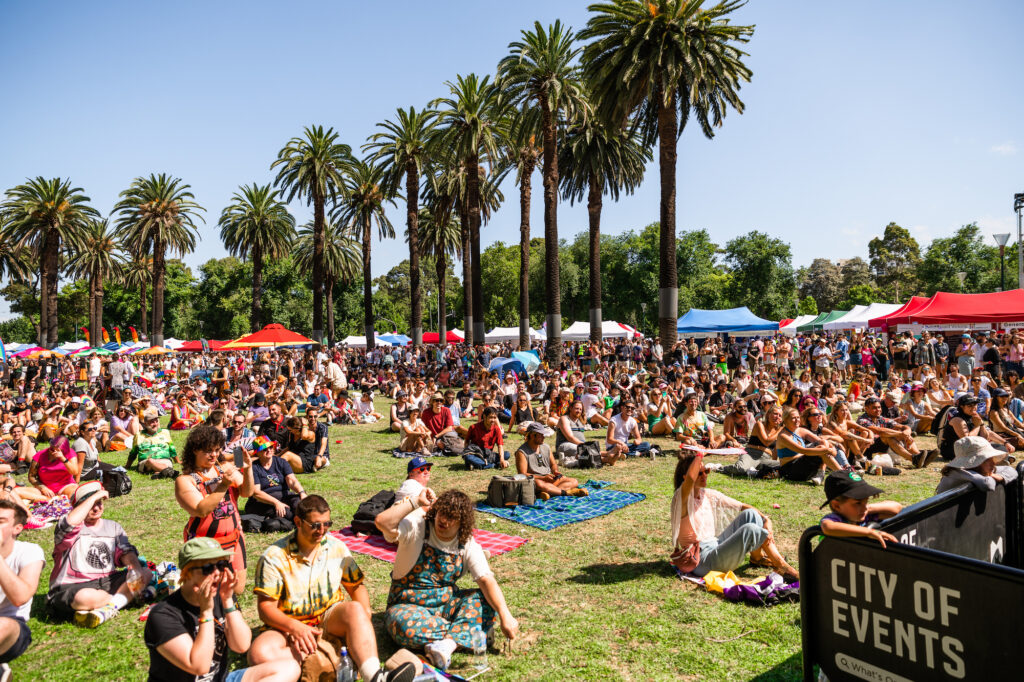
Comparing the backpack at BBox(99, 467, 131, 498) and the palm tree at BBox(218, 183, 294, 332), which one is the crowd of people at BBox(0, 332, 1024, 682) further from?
the palm tree at BBox(218, 183, 294, 332)

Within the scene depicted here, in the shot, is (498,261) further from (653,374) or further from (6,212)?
(653,374)

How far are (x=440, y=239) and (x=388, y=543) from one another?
37104 mm

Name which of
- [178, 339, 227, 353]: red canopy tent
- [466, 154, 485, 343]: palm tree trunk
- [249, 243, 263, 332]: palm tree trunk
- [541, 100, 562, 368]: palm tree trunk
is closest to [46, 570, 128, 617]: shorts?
[541, 100, 562, 368]: palm tree trunk

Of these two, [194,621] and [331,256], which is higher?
[331,256]

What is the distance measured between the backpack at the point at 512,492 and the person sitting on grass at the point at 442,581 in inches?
156

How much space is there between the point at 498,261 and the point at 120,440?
55643 mm

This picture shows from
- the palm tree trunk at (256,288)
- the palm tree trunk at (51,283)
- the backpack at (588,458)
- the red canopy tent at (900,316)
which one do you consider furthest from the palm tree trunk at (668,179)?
the palm tree trunk at (51,283)

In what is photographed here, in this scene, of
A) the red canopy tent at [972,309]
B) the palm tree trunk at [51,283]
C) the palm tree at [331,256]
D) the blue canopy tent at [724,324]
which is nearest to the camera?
the red canopy tent at [972,309]

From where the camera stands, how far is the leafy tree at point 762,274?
66.1 metres

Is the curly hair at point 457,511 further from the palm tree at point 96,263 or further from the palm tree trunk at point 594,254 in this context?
the palm tree at point 96,263

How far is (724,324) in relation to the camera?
29250mm

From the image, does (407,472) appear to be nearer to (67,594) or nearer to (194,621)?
(67,594)

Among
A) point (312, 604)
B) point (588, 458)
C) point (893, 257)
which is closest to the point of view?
point (312, 604)

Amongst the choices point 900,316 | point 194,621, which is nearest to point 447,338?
point 900,316
